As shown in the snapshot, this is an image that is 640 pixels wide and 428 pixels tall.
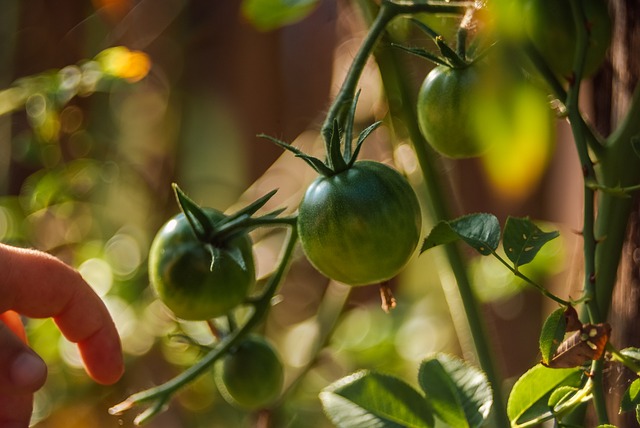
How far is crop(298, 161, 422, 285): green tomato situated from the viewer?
0.48 metres

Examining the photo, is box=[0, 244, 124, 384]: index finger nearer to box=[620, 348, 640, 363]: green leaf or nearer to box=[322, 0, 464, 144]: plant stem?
box=[322, 0, 464, 144]: plant stem

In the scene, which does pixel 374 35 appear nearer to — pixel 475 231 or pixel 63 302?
pixel 475 231

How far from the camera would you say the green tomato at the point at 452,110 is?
0.54m

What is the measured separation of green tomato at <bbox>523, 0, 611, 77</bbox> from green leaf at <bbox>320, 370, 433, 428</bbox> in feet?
0.81

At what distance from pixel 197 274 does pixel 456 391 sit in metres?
0.20

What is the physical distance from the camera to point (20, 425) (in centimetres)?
65

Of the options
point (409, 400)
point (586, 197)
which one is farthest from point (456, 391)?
point (586, 197)

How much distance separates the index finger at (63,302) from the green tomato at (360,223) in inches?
9.6

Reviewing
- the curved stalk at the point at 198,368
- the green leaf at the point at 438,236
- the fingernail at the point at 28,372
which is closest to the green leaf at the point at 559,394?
the green leaf at the point at 438,236

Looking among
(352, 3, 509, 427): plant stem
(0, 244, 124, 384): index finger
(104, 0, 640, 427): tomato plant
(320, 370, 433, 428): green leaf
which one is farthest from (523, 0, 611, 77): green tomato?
(0, 244, 124, 384): index finger

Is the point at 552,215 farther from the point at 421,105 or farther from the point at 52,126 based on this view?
the point at 421,105

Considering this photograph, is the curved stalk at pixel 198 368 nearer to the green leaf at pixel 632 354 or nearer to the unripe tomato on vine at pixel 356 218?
the unripe tomato on vine at pixel 356 218

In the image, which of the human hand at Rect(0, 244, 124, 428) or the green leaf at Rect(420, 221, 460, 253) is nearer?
the green leaf at Rect(420, 221, 460, 253)

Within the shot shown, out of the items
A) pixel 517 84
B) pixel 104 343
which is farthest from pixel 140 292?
pixel 517 84
